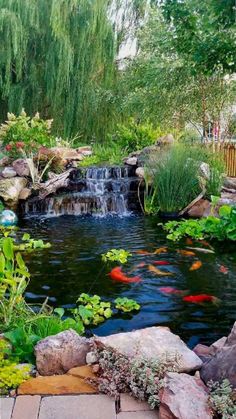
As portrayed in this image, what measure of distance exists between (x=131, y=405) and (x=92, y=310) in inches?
57.4

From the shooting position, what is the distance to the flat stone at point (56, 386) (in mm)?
1943

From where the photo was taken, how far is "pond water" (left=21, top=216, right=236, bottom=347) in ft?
10.3

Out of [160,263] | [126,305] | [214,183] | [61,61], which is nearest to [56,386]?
[126,305]

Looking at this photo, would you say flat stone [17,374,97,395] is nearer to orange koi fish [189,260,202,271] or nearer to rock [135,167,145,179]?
orange koi fish [189,260,202,271]

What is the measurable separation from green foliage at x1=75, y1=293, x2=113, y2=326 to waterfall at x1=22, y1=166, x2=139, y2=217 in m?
4.25

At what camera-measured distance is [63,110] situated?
11148 mm

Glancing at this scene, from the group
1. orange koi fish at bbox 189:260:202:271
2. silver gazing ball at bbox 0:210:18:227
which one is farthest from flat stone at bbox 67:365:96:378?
silver gazing ball at bbox 0:210:18:227

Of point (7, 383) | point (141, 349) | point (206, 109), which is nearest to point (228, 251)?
point (141, 349)

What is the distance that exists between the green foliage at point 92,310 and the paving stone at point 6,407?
124 cm

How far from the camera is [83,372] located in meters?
2.09

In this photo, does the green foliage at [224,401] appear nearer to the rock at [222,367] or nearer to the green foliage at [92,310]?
the rock at [222,367]

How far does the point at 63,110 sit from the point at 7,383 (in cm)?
987

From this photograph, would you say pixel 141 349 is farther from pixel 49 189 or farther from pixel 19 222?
pixel 49 189

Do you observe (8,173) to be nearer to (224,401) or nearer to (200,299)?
(200,299)
